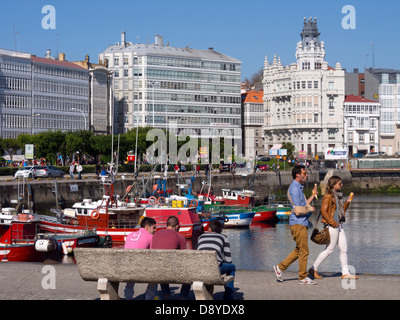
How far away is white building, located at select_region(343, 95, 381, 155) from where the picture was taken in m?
156

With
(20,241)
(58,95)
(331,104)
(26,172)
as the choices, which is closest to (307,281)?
(20,241)

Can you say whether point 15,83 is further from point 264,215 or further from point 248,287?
point 248,287

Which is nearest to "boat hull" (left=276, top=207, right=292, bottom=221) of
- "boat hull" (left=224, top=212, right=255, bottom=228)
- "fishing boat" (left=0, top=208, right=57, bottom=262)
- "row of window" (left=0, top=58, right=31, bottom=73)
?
"boat hull" (left=224, top=212, right=255, bottom=228)

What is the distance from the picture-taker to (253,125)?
6471 inches

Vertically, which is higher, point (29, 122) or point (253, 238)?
point (29, 122)

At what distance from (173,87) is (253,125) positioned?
75.9 feet

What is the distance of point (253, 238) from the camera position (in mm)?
53344

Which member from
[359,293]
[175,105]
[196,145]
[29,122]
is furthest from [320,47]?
[359,293]

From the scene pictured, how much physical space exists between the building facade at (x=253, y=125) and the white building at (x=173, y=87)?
693cm

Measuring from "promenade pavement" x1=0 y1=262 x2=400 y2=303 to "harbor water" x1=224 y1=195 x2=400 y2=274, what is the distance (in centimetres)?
1450

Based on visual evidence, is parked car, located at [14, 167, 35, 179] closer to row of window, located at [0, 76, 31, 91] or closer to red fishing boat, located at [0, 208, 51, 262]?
red fishing boat, located at [0, 208, 51, 262]

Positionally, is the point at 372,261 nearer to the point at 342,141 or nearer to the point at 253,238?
the point at 253,238

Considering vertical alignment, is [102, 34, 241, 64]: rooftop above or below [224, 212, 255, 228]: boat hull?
above

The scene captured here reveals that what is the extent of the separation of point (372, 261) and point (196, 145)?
280ft
